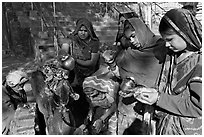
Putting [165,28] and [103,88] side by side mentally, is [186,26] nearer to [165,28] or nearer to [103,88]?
[165,28]

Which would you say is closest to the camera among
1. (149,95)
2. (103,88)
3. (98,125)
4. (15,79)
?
(149,95)

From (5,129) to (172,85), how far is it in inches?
61.8

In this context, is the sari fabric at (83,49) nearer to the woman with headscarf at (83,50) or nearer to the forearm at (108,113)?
the woman with headscarf at (83,50)

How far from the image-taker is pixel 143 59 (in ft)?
9.94

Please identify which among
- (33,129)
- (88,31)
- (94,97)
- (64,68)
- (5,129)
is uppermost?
(88,31)

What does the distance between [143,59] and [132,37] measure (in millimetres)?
289

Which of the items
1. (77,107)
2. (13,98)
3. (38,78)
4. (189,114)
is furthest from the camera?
(77,107)

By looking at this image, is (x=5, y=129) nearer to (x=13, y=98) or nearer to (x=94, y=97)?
(x=13, y=98)

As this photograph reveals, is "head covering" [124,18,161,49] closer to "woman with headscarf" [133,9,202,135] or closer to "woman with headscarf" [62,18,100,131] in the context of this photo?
"woman with headscarf" [62,18,100,131]

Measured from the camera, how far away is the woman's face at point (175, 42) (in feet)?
6.17

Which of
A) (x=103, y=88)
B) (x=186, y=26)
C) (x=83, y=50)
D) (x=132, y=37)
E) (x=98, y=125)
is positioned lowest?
(x=98, y=125)

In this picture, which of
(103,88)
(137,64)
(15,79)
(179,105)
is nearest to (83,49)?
(137,64)

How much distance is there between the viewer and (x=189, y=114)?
188 centimetres

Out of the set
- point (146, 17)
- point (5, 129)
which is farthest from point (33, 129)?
point (146, 17)
